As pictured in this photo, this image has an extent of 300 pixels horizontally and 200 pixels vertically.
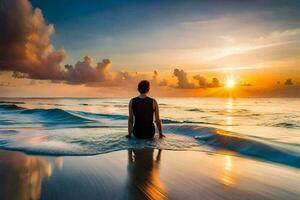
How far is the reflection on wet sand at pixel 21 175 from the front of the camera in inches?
138

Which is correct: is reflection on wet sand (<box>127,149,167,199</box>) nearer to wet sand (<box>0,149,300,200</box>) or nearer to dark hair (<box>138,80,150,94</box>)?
wet sand (<box>0,149,300,200</box>)

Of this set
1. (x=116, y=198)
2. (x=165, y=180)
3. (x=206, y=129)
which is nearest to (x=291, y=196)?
(x=165, y=180)

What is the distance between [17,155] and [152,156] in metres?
2.84

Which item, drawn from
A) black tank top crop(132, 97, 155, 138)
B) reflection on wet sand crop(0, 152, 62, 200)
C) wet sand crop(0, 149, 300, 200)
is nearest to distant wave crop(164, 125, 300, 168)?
wet sand crop(0, 149, 300, 200)

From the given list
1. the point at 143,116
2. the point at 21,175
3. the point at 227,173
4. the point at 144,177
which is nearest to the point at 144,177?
the point at 144,177

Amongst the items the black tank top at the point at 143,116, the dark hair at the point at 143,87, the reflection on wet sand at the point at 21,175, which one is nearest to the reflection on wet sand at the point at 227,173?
the reflection on wet sand at the point at 21,175

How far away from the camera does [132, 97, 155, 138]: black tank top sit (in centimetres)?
803

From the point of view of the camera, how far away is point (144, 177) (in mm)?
4332

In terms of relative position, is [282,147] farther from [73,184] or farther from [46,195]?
[46,195]

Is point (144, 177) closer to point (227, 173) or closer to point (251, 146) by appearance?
point (227, 173)

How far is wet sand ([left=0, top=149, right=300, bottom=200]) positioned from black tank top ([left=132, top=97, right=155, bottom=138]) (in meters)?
1.92

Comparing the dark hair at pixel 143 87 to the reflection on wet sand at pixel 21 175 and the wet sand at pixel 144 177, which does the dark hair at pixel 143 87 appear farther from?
the reflection on wet sand at pixel 21 175

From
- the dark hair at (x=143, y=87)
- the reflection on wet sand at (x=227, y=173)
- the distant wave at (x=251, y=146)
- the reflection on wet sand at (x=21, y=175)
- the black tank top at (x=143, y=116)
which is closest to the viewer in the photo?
the reflection on wet sand at (x=21, y=175)

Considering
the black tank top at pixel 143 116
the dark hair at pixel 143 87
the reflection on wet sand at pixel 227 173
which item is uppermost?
the dark hair at pixel 143 87
